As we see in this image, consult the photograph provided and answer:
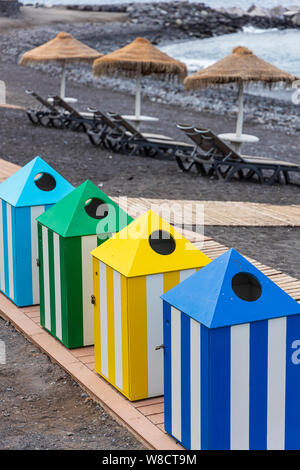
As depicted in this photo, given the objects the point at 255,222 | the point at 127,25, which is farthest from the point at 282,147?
the point at 127,25

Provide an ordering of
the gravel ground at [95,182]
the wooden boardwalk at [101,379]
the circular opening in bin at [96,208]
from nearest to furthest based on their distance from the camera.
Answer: the wooden boardwalk at [101,379], the gravel ground at [95,182], the circular opening in bin at [96,208]

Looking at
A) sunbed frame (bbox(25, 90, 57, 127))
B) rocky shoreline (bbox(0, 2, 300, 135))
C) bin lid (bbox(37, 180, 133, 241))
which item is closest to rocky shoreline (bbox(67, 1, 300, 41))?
rocky shoreline (bbox(0, 2, 300, 135))

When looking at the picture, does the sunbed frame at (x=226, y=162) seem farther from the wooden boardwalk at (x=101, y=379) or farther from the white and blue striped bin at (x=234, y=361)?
the white and blue striped bin at (x=234, y=361)

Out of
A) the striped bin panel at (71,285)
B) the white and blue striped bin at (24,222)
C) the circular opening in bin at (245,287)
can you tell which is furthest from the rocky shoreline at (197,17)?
the circular opening in bin at (245,287)

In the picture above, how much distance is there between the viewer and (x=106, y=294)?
387 centimetres

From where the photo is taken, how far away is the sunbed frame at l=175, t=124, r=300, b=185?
10953mm

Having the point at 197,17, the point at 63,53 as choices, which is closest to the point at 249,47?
the point at 197,17

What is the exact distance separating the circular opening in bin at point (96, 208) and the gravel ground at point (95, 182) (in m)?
0.95

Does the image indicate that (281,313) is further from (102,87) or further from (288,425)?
(102,87)

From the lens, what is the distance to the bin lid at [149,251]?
3.68 metres

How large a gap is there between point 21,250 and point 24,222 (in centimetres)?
20

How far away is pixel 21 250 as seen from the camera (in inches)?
198

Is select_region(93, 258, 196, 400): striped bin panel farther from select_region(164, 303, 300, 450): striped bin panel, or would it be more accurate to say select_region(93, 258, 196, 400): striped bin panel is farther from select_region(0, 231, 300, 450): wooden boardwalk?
select_region(164, 303, 300, 450): striped bin panel

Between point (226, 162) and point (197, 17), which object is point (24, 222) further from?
point (197, 17)
